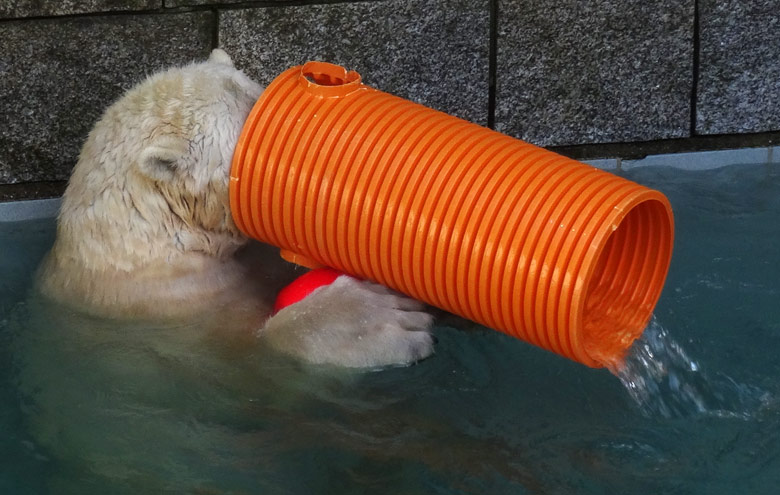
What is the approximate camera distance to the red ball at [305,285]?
4344 millimetres

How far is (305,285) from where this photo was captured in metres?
4.39

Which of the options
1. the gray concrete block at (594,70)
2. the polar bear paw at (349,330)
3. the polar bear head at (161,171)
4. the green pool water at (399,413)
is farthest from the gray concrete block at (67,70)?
the polar bear paw at (349,330)

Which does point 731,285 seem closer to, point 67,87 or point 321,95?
point 321,95

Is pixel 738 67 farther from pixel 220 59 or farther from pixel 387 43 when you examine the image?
pixel 220 59

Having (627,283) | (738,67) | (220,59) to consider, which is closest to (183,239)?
(220,59)

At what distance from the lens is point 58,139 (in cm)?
547

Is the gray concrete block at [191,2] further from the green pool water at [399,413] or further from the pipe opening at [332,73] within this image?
the green pool water at [399,413]

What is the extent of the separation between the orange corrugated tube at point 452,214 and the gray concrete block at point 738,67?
2096 mm

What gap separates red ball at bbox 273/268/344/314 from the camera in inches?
171

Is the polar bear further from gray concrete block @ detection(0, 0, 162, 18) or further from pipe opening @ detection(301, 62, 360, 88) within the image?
gray concrete block @ detection(0, 0, 162, 18)

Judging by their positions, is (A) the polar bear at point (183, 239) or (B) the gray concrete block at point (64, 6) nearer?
(A) the polar bear at point (183, 239)

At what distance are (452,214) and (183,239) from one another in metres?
1.13

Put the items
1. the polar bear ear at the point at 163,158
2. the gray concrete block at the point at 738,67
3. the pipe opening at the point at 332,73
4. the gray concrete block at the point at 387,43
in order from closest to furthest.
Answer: the polar bear ear at the point at 163,158, the pipe opening at the point at 332,73, the gray concrete block at the point at 387,43, the gray concrete block at the point at 738,67

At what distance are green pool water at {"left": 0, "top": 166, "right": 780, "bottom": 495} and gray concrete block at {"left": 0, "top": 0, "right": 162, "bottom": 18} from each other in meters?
1.38
